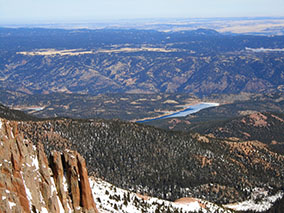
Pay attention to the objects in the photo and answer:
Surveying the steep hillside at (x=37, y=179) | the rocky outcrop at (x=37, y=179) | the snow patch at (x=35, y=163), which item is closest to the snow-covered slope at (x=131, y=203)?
the steep hillside at (x=37, y=179)

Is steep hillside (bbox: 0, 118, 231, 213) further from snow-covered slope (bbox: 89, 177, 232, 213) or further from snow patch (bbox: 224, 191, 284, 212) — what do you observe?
snow patch (bbox: 224, 191, 284, 212)

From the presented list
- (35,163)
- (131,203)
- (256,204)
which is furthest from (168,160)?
(35,163)

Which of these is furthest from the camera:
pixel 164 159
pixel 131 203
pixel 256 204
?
pixel 164 159

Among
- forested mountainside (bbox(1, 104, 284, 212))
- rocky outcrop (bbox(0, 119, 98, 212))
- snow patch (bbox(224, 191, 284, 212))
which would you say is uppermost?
rocky outcrop (bbox(0, 119, 98, 212))

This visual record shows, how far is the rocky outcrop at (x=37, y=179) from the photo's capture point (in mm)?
53438

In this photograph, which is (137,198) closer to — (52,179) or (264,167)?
(52,179)

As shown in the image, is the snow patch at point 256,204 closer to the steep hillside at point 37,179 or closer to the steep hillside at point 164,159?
the steep hillside at point 164,159

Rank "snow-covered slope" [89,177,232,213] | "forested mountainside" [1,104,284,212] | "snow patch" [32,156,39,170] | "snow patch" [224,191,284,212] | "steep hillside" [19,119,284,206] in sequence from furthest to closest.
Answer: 1. "steep hillside" [19,119,284,206]
2. "forested mountainside" [1,104,284,212]
3. "snow patch" [224,191,284,212]
4. "snow-covered slope" [89,177,232,213]
5. "snow patch" [32,156,39,170]

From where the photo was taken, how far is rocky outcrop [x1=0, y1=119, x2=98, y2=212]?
53.4 m

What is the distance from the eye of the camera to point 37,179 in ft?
194

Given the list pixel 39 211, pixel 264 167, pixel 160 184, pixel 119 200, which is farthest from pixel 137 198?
pixel 264 167

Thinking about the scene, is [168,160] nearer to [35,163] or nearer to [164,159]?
[164,159]

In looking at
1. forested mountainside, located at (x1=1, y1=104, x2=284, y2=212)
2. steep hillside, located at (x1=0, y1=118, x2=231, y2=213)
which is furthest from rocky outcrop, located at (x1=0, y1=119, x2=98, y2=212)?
forested mountainside, located at (x1=1, y1=104, x2=284, y2=212)

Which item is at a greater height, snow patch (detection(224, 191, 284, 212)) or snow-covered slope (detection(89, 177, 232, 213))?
snow-covered slope (detection(89, 177, 232, 213))
